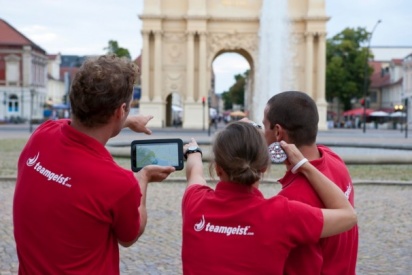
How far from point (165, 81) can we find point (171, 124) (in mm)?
5436

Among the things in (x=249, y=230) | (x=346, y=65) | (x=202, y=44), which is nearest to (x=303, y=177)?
(x=249, y=230)

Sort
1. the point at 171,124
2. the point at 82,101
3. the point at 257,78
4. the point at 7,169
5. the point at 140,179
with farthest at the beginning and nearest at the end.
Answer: the point at 171,124 → the point at 257,78 → the point at 7,169 → the point at 140,179 → the point at 82,101

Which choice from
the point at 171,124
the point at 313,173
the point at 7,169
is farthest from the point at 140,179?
the point at 171,124

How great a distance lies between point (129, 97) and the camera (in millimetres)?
3293

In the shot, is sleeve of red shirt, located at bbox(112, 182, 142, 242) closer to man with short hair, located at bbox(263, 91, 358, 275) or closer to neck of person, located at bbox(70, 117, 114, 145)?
neck of person, located at bbox(70, 117, 114, 145)

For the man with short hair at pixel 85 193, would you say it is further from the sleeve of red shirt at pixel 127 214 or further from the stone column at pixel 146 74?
the stone column at pixel 146 74

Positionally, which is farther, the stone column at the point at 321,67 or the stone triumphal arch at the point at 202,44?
the stone column at the point at 321,67

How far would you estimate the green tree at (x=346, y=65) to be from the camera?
303 ft

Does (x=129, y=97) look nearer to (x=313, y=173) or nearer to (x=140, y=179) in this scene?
(x=140, y=179)

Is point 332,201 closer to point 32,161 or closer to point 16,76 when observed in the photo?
point 32,161

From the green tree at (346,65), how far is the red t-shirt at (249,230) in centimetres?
9035

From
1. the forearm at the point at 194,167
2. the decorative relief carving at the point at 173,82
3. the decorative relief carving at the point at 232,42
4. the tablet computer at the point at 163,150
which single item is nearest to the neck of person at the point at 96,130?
the tablet computer at the point at 163,150

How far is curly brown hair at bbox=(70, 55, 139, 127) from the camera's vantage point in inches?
124

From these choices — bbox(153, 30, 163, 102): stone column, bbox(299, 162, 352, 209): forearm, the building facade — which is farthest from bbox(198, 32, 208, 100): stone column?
bbox(299, 162, 352, 209): forearm
